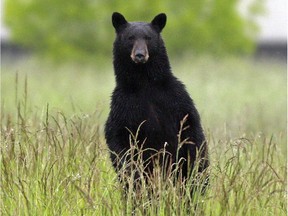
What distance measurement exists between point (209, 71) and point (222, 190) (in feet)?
56.1

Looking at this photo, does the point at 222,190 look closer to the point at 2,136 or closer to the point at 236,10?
the point at 2,136

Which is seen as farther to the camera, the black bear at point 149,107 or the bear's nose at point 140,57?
the black bear at point 149,107

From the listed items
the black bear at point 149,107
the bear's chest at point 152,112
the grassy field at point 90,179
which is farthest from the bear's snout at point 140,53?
the grassy field at point 90,179

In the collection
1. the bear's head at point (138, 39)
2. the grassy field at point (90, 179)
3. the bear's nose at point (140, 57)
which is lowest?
the grassy field at point (90, 179)

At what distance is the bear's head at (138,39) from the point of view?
619 centimetres

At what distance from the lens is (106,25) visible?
2934 cm

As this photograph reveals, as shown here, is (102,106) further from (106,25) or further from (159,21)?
(106,25)

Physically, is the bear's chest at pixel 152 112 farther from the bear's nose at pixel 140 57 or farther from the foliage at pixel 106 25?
the foliage at pixel 106 25

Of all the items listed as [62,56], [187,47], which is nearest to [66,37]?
[62,56]

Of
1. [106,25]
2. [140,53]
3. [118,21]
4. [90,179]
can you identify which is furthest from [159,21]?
[106,25]

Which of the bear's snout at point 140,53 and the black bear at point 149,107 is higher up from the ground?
the bear's snout at point 140,53

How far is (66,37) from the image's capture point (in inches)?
1188

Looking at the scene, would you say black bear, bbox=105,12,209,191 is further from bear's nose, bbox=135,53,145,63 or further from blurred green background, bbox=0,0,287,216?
blurred green background, bbox=0,0,287,216

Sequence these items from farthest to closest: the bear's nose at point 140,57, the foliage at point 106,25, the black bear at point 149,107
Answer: the foliage at point 106,25
the black bear at point 149,107
the bear's nose at point 140,57
